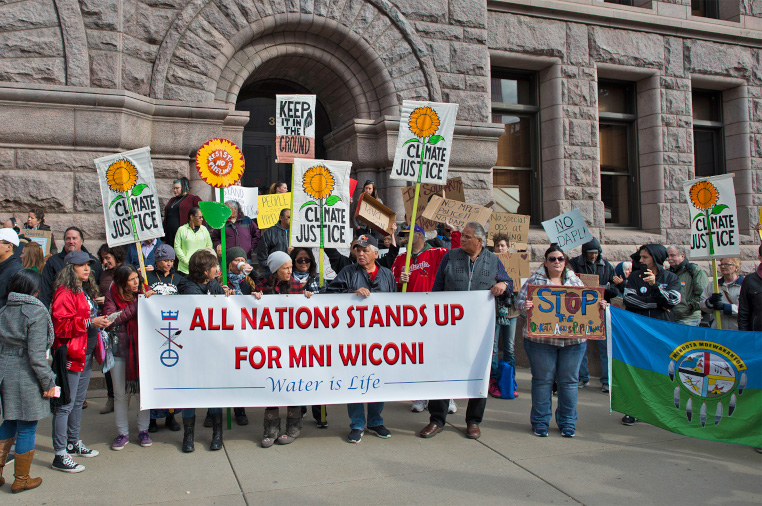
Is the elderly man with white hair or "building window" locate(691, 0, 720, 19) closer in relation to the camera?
the elderly man with white hair

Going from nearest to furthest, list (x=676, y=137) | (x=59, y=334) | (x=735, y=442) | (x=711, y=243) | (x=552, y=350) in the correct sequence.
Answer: (x=59, y=334) < (x=735, y=442) < (x=552, y=350) < (x=711, y=243) < (x=676, y=137)

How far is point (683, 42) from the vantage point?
1231 cm

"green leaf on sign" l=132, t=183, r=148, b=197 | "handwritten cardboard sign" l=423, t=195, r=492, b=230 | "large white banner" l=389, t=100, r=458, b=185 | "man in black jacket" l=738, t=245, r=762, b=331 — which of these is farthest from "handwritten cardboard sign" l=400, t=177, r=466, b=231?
"man in black jacket" l=738, t=245, r=762, b=331

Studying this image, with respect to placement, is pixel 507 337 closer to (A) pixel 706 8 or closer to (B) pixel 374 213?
(B) pixel 374 213

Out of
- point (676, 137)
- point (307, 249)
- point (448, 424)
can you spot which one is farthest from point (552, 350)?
point (676, 137)

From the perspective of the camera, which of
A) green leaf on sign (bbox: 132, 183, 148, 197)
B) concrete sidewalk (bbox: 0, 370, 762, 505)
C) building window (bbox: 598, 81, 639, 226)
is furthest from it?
building window (bbox: 598, 81, 639, 226)

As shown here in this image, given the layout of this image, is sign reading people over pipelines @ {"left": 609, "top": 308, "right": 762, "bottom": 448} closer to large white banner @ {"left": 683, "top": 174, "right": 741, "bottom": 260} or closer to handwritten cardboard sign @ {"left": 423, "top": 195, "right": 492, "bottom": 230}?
large white banner @ {"left": 683, "top": 174, "right": 741, "bottom": 260}

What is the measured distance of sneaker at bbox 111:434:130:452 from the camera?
504 centimetres

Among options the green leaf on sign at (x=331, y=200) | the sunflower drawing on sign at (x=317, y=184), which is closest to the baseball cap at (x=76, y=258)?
the sunflower drawing on sign at (x=317, y=184)

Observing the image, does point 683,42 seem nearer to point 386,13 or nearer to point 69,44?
point 386,13

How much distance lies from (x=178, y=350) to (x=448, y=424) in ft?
8.57

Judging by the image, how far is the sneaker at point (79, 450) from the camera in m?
4.86

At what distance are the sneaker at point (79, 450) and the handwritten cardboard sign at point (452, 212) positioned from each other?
4.38 m

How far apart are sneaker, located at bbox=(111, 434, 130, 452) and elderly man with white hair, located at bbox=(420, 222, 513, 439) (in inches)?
100
